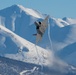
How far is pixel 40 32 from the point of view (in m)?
94.4

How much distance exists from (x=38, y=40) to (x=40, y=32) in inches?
78.6

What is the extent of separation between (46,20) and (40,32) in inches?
117

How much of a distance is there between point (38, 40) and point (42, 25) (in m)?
3.43

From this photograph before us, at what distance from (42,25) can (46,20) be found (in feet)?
5.15

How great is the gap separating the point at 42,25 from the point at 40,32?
5.63 feet

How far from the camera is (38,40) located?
93.6 metres

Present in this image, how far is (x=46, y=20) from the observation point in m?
94.4
